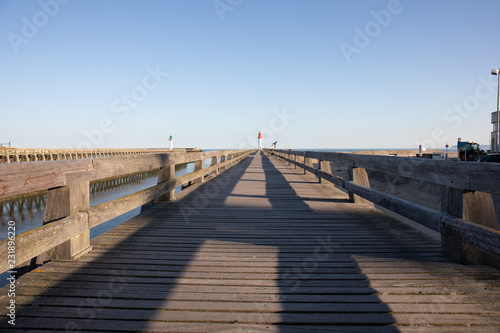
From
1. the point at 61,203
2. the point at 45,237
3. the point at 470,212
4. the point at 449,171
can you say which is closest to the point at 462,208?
the point at 470,212

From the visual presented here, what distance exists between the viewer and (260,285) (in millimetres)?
2119

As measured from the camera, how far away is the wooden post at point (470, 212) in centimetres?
229

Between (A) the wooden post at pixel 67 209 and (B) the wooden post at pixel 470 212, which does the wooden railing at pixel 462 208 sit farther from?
(A) the wooden post at pixel 67 209

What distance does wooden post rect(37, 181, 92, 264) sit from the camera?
243 centimetres

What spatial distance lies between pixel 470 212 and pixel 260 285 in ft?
5.86

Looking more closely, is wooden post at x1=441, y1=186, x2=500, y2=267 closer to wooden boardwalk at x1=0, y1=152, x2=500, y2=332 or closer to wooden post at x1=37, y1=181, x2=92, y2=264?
wooden boardwalk at x1=0, y1=152, x2=500, y2=332

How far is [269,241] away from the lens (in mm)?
3141

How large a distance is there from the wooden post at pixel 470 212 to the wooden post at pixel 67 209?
10.6 feet

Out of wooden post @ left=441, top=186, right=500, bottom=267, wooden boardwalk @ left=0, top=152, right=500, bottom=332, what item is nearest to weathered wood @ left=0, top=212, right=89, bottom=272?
wooden boardwalk @ left=0, top=152, right=500, bottom=332

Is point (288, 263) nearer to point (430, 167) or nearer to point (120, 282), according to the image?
point (120, 282)

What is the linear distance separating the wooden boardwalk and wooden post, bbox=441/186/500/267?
0.10 metres

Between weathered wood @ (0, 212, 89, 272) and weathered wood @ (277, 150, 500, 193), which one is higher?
weathered wood @ (277, 150, 500, 193)

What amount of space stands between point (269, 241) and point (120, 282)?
5.07 ft

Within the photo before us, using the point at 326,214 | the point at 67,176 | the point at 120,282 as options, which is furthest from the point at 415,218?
the point at 67,176
